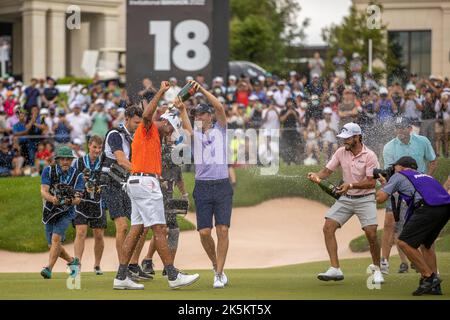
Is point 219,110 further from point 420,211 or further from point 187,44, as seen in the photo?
point 187,44

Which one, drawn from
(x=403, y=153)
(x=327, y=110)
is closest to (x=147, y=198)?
(x=403, y=153)

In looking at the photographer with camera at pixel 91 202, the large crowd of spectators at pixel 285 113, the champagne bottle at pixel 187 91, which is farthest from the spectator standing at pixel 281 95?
the champagne bottle at pixel 187 91

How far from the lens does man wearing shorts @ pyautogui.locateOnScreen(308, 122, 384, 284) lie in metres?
12.9

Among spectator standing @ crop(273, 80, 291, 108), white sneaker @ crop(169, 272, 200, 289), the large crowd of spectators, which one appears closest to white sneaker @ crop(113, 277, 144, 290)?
white sneaker @ crop(169, 272, 200, 289)

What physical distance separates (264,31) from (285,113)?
104 ft

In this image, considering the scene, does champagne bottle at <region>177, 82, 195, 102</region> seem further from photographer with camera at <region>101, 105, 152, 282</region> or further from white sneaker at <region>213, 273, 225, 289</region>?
white sneaker at <region>213, 273, 225, 289</region>

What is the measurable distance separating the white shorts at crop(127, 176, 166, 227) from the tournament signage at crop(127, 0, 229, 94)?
12822mm

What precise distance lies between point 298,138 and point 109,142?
9641 millimetres

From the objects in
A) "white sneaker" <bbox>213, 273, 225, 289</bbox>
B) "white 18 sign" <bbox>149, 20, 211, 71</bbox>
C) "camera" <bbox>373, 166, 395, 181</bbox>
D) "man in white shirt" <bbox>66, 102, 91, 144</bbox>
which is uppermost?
"white 18 sign" <bbox>149, 20, 211, 71</bbox>

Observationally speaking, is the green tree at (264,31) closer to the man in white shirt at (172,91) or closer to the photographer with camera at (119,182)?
the man in white shirt at (172,91)

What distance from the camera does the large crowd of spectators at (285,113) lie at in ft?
69.4

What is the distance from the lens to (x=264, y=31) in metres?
55.2

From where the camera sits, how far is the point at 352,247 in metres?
19.1
